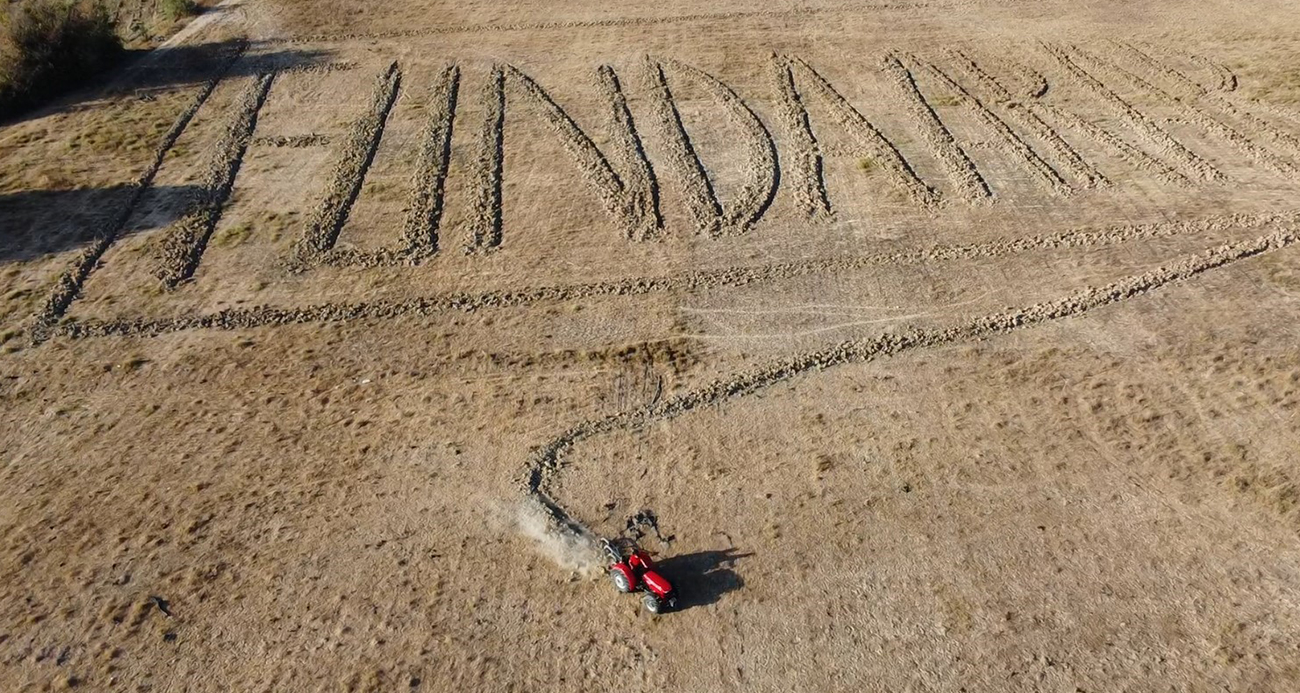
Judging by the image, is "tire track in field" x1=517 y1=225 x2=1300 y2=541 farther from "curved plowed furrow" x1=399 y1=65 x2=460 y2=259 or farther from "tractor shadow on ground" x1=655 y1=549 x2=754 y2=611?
"curved plowed furrow" x1=399 y1=65 x2=460 y2=259

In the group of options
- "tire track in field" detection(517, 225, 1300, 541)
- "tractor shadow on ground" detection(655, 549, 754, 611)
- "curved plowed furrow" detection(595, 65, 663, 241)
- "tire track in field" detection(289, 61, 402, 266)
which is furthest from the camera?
"curved plowed furrow" detection(595, 65, 663, 241)

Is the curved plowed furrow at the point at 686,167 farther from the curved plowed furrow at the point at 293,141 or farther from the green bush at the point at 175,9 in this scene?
the green bush at the point at 175,9

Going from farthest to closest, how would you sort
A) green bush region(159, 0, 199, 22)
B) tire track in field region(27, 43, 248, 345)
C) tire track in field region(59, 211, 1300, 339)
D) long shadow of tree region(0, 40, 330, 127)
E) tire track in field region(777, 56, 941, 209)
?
green bush region(159, 0, 199, 22) → long shadow of tree region(0, 40, 330, 127) → tire track in field region(777, 56, 941, 209) → tire track in field region(27, 43, 248, 345) → tire track in field region(59, 211, 1300, 339)

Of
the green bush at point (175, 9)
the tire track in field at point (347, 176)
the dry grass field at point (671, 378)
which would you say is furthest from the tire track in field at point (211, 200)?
the green bush at point (175, 9)

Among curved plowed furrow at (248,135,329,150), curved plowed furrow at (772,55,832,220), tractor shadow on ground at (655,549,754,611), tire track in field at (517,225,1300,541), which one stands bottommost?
tractor shadow on ground at (655,549,754,611)

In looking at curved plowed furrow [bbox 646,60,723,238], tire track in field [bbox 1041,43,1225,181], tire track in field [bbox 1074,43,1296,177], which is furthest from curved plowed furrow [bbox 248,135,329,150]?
tire track in field [bbox 1074,43,1296,177]

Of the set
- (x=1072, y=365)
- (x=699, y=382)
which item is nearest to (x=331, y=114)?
(x=699, y=382)
